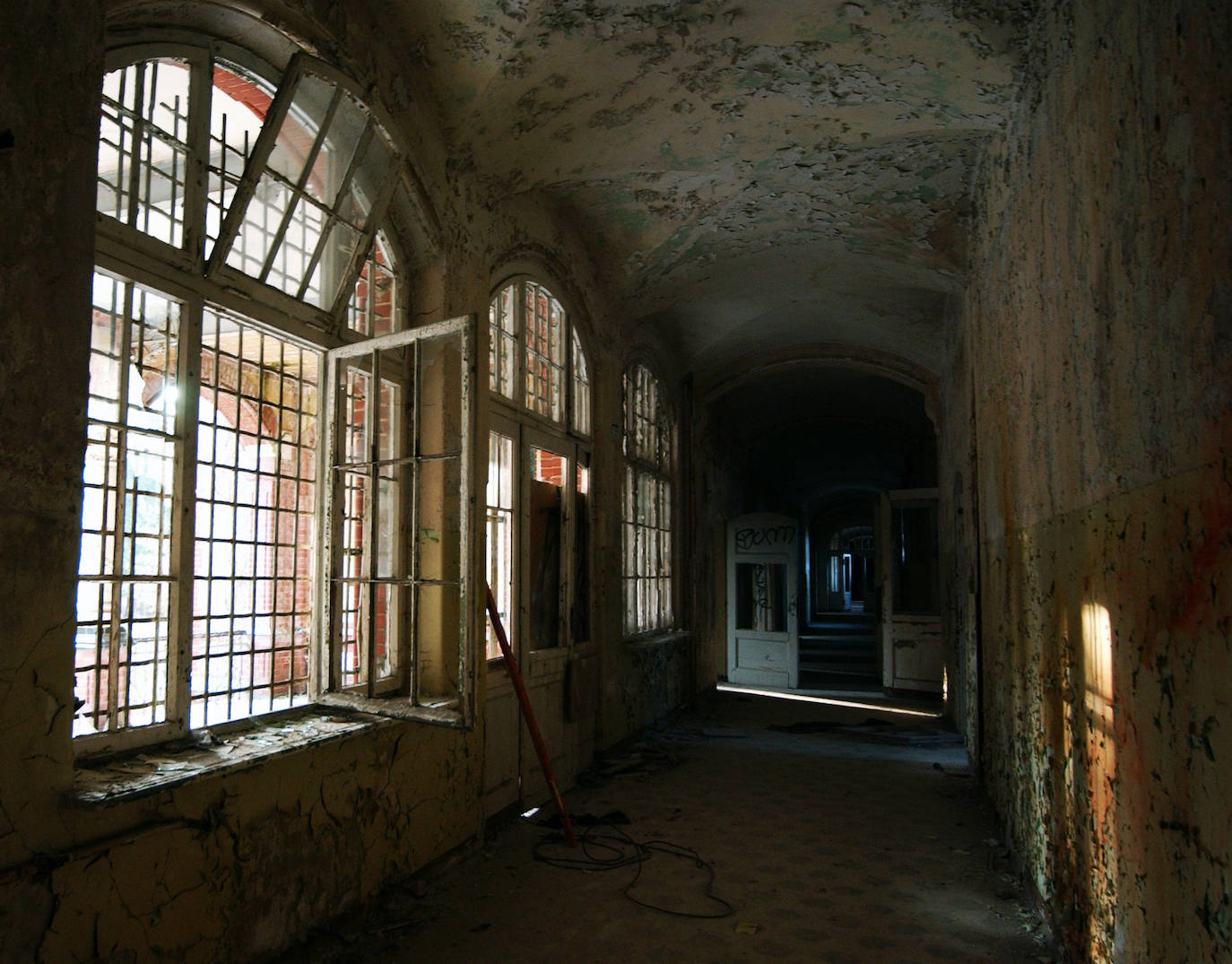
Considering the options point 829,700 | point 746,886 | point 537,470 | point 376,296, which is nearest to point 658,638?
point 537,470

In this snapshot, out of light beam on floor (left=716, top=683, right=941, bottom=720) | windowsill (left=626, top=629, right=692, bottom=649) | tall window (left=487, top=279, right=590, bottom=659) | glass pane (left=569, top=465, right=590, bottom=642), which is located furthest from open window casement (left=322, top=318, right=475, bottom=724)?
light beam on floor (left=716, top=683, right=941, bottom=720)

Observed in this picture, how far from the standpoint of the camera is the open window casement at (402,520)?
381cm

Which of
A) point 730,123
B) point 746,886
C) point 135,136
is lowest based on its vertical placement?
point 746,886

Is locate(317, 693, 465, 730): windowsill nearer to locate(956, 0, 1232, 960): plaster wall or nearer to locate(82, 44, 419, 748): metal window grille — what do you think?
locate(82, 44, 419, 748): metal window grille

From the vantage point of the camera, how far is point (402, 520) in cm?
452

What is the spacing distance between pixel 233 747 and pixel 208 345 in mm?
1645

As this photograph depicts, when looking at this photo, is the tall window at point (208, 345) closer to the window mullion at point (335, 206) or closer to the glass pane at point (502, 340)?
the window mullion at point (335, 206)

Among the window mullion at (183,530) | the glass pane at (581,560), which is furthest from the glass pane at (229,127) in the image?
the glass pane at (581,560)

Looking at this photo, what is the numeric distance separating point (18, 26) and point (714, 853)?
4.65m

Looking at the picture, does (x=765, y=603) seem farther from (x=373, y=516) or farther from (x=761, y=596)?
(x=373, y=516)

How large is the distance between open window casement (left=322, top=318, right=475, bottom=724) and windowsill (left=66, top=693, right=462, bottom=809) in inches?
3.3

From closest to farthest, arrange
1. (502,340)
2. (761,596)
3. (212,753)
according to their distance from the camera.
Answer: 1. (212,753)
2. (502,340)
3. (761,596)

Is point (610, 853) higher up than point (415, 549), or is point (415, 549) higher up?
point (415, 549)

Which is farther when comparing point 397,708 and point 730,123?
point 730,123
